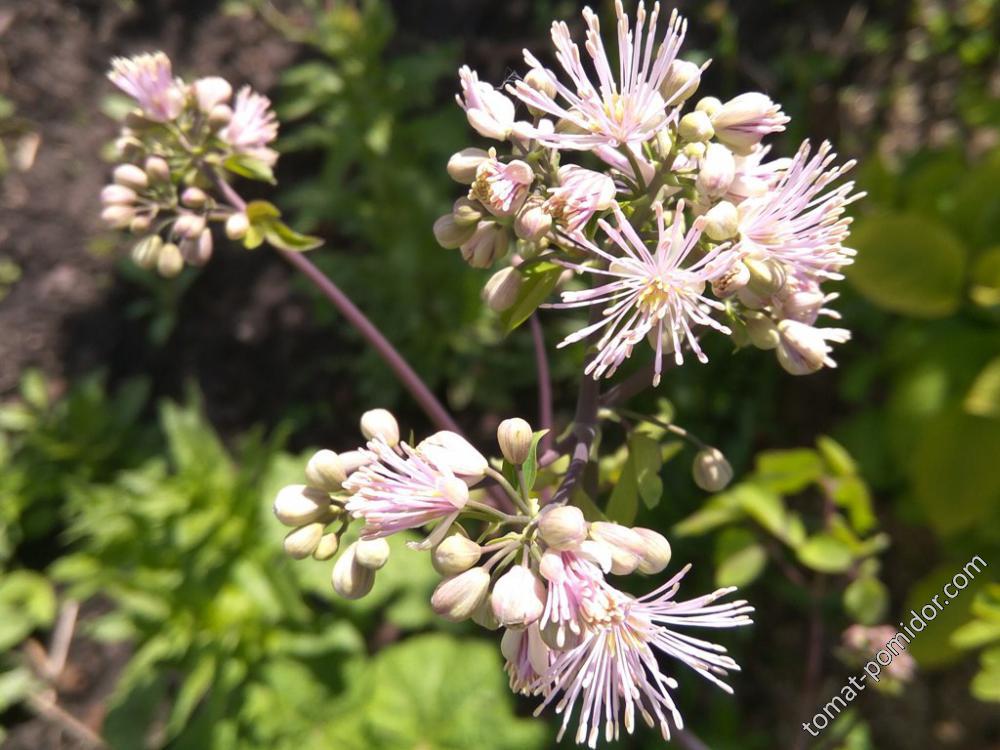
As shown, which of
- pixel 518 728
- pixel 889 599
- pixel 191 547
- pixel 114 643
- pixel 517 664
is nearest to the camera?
pixel 517 664

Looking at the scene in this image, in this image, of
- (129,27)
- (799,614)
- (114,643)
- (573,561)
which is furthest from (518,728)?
(129,27)

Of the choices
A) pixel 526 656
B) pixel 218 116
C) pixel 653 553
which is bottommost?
pixel 526 656

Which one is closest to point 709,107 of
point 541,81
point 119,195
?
point 541,81

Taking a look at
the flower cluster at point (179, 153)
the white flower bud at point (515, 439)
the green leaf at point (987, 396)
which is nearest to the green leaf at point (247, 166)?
the flower cluster at point (179, 153)

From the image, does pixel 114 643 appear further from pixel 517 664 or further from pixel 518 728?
pixel 517 664

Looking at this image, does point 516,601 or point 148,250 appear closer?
point 516,601

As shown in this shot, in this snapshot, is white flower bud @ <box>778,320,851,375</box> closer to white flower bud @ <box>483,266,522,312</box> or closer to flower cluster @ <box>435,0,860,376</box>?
flower cluster @ <box>435,0,860,376</box>

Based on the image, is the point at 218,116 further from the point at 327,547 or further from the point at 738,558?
the point at 738,558
